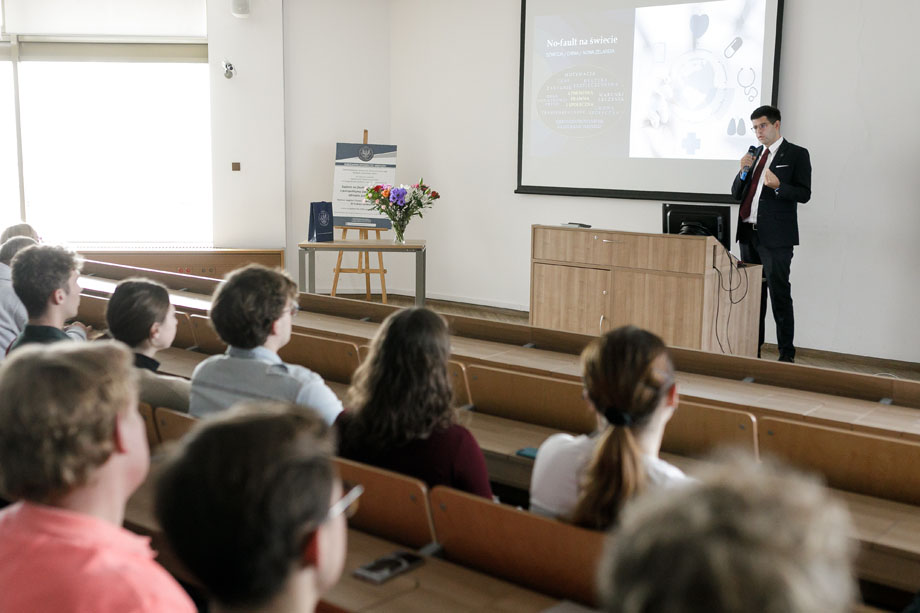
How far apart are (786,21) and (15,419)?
673cm

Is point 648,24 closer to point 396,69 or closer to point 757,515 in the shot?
→ point 396,69

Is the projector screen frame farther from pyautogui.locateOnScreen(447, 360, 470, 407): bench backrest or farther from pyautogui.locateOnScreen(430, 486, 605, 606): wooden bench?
pyautogui.locateOnScreen(430, 486, 605, 606): wooden bench

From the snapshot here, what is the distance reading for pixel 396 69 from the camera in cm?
942

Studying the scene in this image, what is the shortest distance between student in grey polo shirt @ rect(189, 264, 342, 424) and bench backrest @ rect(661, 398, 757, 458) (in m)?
1.03

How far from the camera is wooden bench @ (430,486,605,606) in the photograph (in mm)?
1699

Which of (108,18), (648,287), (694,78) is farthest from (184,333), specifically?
(108,18)

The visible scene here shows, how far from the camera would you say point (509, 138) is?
857cm

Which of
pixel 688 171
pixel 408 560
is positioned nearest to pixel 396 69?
pixel 688 171

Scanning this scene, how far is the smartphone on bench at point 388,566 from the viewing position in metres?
1.79

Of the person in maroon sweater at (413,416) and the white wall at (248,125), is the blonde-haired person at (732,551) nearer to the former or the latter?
the person in maroon sweater at (413,416)

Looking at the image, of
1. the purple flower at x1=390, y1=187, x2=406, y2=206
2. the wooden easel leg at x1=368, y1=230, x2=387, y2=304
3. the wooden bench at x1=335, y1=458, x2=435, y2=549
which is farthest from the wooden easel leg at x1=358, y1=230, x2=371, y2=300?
the wooden bench at x1=335, y1=458, x2=435, y2=549

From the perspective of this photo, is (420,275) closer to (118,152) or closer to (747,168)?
(747,168)

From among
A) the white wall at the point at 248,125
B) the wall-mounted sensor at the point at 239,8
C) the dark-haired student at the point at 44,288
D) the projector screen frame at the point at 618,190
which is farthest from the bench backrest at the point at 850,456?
the wall-mounted sensor at the point at 239,8

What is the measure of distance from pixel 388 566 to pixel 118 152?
8321mm
